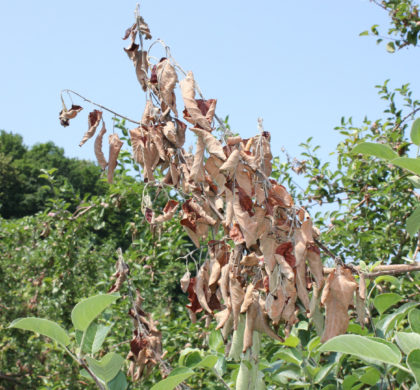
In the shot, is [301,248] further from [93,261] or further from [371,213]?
[93,261]

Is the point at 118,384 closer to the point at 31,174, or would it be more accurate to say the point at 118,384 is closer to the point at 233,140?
the point at 233,140

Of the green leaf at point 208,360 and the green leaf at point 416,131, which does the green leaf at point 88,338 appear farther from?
the green leaf at point 416,131

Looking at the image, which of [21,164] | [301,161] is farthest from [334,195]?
[21,164]

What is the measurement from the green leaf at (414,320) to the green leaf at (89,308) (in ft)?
2.09

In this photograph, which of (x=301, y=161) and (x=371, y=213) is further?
(x=301, y=161)

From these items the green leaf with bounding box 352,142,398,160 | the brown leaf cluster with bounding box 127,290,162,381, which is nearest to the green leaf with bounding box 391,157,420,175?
the green leaf with bounding box 352,142,398,160

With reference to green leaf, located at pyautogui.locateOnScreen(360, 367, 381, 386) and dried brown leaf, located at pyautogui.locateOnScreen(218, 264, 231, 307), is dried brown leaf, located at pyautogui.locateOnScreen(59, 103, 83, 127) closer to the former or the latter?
dried brown leaf, located at pyautogui.locateOnScreen(218, 264, 231, 307)

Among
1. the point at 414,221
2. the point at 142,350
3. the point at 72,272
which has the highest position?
the point at 72,272

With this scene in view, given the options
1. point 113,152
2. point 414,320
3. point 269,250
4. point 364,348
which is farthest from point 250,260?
point 113,152

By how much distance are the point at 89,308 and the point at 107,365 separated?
0.38 ft

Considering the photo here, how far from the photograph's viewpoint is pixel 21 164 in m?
33.3

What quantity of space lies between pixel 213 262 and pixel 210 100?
1.20 ft

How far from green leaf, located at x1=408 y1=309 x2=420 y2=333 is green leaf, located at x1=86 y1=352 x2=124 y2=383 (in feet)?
2.02

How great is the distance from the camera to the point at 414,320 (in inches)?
46.6
